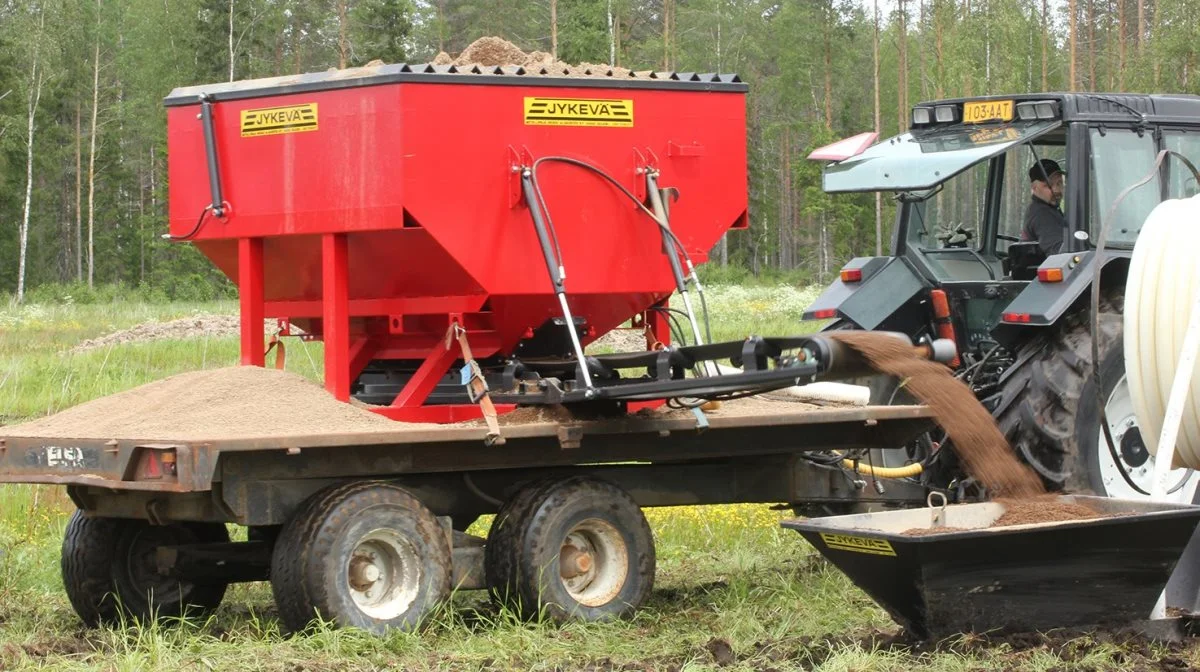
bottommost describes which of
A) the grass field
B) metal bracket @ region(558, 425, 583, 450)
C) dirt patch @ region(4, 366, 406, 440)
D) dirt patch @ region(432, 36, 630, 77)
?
the grass field

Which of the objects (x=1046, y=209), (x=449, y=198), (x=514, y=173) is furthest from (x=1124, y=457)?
(x=449, y=198)

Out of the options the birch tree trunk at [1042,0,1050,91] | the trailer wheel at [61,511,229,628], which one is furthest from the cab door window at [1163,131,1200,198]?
the birch tree trunk at [1042,0,1050,91]

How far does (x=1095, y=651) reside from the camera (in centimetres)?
649

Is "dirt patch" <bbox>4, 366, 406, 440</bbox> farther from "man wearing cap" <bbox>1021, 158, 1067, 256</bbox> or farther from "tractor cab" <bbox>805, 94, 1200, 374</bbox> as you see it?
"man wearing cap" <bbox>1021, 158, 1067, 256</bbox>

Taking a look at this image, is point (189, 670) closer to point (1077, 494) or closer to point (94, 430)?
point (94, 430)

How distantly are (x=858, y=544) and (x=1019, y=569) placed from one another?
0.69 meters

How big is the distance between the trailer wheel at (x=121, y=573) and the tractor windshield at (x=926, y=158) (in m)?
4.03

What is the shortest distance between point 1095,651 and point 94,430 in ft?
14.3

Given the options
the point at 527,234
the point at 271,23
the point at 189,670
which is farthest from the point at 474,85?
the point at 271,23

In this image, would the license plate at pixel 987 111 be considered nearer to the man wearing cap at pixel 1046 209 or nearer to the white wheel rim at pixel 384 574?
the man wearing cap at pixel 1046 209

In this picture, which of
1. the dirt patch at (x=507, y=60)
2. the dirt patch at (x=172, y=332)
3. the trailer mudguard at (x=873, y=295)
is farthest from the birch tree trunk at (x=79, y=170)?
the dirt patch at (x=507, y=60)

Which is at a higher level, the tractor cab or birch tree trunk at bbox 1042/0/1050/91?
birch tree trunk at bbox 1042/0/1050/91

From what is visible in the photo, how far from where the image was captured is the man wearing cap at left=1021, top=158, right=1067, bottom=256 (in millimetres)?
8926

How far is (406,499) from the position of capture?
22.9 feet
